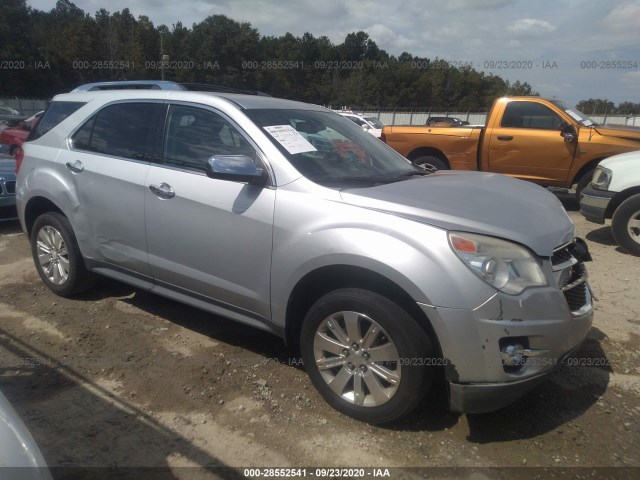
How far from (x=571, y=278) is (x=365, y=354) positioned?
1213mm

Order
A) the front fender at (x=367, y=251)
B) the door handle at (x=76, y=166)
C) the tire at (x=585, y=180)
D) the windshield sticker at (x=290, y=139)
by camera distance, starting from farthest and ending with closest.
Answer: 1. the tire at (x=585, y=180)
2. the door handle at (x=76, y=166)
3. the windshield sticker at (x=290, y=139)
4. the front fender at (x=367, y=251)

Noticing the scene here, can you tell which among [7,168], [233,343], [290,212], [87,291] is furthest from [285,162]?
[7,168]

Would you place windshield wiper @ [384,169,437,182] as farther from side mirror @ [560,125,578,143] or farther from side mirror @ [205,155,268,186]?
side mirror @ [560,125,578,143]

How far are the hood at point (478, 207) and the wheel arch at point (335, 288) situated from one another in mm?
362

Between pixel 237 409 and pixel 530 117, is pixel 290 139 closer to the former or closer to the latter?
pixel 237 409

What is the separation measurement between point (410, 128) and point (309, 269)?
7.52 metres

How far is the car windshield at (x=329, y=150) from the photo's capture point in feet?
10.2

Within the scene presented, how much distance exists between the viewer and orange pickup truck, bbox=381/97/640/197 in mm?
8266

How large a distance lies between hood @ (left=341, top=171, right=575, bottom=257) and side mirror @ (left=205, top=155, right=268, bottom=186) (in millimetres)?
564

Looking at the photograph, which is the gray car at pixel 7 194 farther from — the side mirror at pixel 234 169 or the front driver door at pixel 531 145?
the front driver door at pixel 531 145

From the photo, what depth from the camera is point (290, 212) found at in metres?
2.88

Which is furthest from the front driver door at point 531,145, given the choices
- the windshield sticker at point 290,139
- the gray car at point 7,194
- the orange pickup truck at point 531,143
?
the gray car at point 7,194

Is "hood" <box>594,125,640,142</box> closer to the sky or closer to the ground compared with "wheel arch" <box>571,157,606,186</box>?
closer to the sky

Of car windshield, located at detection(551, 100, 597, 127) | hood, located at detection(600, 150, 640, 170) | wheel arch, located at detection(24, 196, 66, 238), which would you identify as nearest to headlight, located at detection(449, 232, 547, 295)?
wheel arch, located at detection(24, 196, 66, 238)
